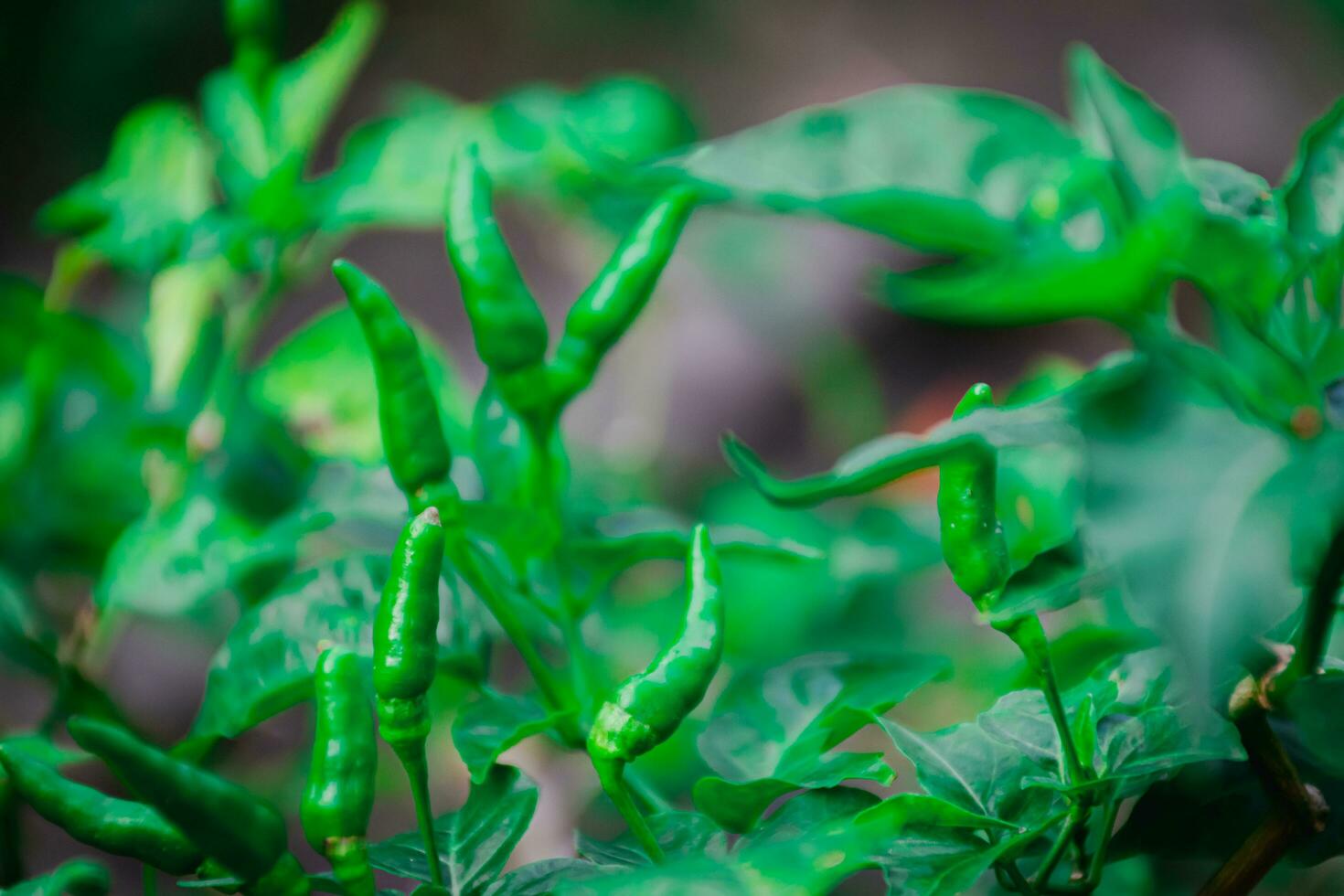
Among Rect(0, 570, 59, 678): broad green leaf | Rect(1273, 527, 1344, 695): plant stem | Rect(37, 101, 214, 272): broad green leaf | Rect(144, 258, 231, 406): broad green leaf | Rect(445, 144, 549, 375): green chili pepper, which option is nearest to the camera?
Rect(1273, 527, 1344, 695): plant stem

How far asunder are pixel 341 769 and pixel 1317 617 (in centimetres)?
27

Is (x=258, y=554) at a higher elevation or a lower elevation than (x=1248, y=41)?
lower

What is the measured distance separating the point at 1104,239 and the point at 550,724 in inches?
11.9

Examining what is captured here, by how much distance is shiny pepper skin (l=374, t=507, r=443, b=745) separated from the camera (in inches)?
12.8

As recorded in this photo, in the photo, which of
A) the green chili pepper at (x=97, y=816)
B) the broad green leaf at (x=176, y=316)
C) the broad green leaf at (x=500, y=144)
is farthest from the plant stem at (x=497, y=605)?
the broad green leaf at (x=176, y=316)

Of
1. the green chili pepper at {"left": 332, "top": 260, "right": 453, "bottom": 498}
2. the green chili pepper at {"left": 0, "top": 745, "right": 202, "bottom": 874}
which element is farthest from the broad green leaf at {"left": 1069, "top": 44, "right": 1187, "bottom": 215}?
the green chili pepper at {"left": 0, "top": 745, "right": 202, "bottom": 874}

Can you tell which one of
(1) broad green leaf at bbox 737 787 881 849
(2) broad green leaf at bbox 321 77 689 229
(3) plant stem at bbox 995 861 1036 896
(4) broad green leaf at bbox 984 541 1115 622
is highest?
(2) broad green leaf at bbox 321 77 689 229

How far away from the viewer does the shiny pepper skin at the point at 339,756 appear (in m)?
0.33

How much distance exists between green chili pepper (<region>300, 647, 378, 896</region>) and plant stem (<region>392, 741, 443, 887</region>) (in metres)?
0.01

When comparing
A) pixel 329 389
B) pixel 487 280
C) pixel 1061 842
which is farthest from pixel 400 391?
pixel 329 389

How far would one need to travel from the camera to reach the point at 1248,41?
6.04 ft

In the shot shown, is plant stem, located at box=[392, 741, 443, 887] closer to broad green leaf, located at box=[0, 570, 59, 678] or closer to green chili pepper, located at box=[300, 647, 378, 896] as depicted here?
green chili pepper, located at box=[300, 647, 378, 896]

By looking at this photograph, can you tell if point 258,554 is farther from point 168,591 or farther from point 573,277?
point 573,277

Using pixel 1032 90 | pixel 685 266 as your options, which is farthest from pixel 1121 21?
pixel 685 266
